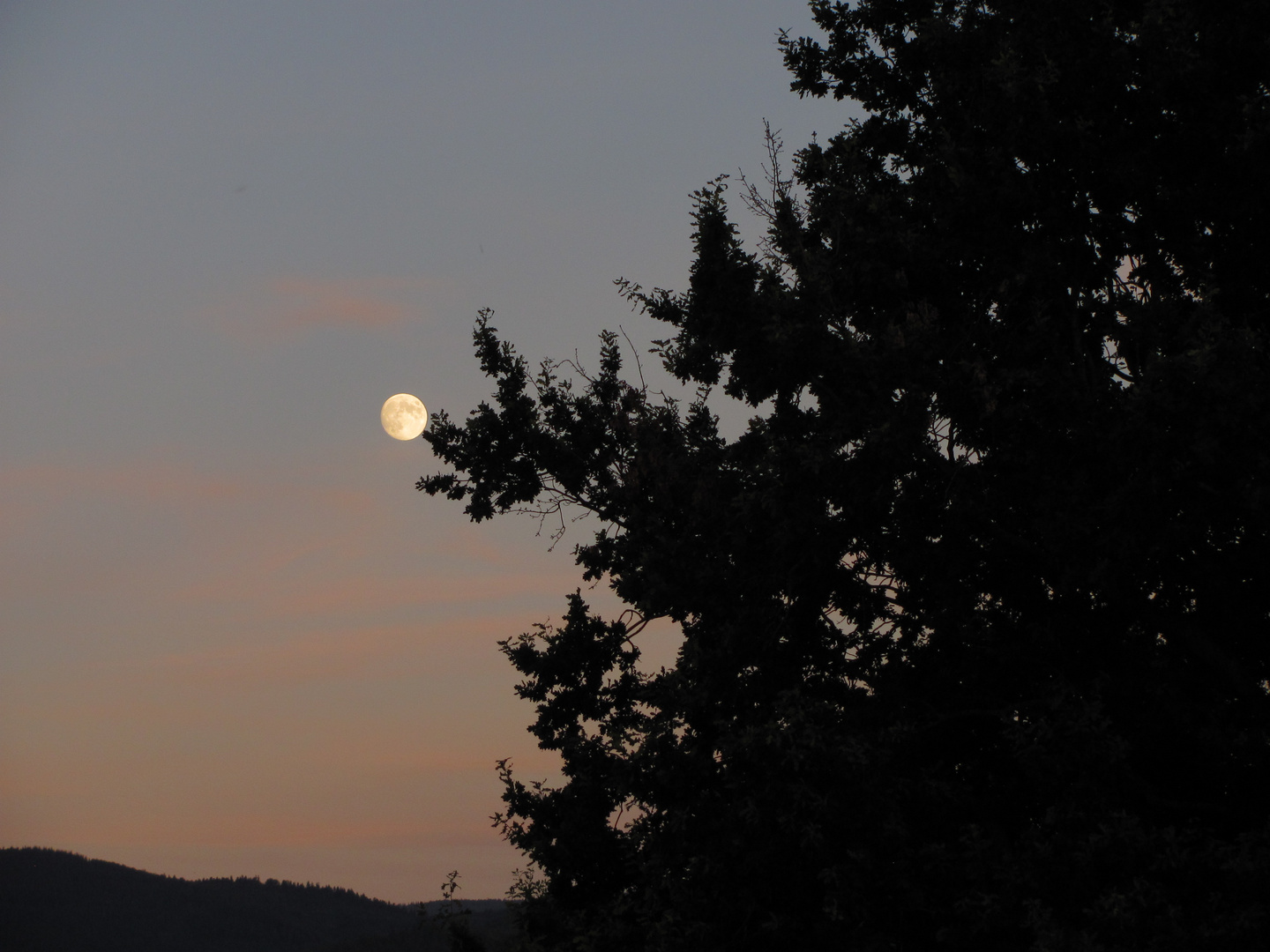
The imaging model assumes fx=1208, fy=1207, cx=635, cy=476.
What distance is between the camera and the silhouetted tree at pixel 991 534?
1297cm

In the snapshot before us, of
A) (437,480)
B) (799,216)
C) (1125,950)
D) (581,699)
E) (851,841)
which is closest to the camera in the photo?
(1125,950)

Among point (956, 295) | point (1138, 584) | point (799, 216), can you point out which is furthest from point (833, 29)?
point (1138, 584)

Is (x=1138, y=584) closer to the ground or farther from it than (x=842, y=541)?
closer to the ground

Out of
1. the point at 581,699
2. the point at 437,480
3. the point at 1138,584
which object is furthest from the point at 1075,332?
the point at 437,480

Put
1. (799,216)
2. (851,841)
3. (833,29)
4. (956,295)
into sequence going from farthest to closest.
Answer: (833,29) → (799,216) → (956,295) → (851,841)

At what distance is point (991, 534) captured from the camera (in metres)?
15.4

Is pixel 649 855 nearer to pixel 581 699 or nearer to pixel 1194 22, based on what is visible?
pixel 581 699

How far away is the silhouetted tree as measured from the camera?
12969mm

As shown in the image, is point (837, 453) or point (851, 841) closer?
Result: point (851, 841)

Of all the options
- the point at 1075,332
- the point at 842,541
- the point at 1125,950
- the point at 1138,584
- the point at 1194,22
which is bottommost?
the point at 1125,950

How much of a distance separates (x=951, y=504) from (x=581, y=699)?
8.94 metres

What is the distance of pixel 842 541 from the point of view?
15375 millimetres

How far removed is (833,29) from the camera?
19.3 m

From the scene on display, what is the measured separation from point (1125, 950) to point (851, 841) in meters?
3.13
